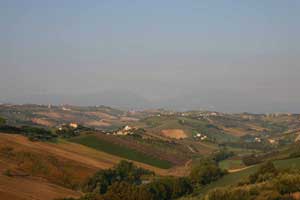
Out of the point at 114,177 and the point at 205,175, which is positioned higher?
the point at 205,175

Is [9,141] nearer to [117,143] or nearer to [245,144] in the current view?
[117,143]

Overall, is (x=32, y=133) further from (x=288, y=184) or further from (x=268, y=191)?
(x=268, y=191)

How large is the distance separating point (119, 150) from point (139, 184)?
43.9 m

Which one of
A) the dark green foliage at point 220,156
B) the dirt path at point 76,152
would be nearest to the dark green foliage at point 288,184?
the dirt path at point 76,152

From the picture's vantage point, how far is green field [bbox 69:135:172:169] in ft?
396

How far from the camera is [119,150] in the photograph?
411 ft

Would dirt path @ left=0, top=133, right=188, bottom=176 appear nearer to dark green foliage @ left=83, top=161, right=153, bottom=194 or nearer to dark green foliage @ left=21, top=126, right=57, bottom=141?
dark green foliage @ left=21, top=126, right=57, bottom=141

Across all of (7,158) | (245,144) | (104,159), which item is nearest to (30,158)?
(7,158)

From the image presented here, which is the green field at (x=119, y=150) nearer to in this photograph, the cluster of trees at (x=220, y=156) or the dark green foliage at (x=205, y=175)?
the cluster of trees at (x=220, y=156)

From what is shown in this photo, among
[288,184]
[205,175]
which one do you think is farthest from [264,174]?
[205,175]

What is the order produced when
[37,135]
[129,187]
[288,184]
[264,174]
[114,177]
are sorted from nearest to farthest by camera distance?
[288,184], [264,174], [129,187], [114,177], [37,135]

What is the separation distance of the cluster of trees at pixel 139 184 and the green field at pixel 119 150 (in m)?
21.9

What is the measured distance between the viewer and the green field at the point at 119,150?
396 ft

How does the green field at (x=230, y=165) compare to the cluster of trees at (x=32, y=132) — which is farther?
the green field at (x=230, y=165)
